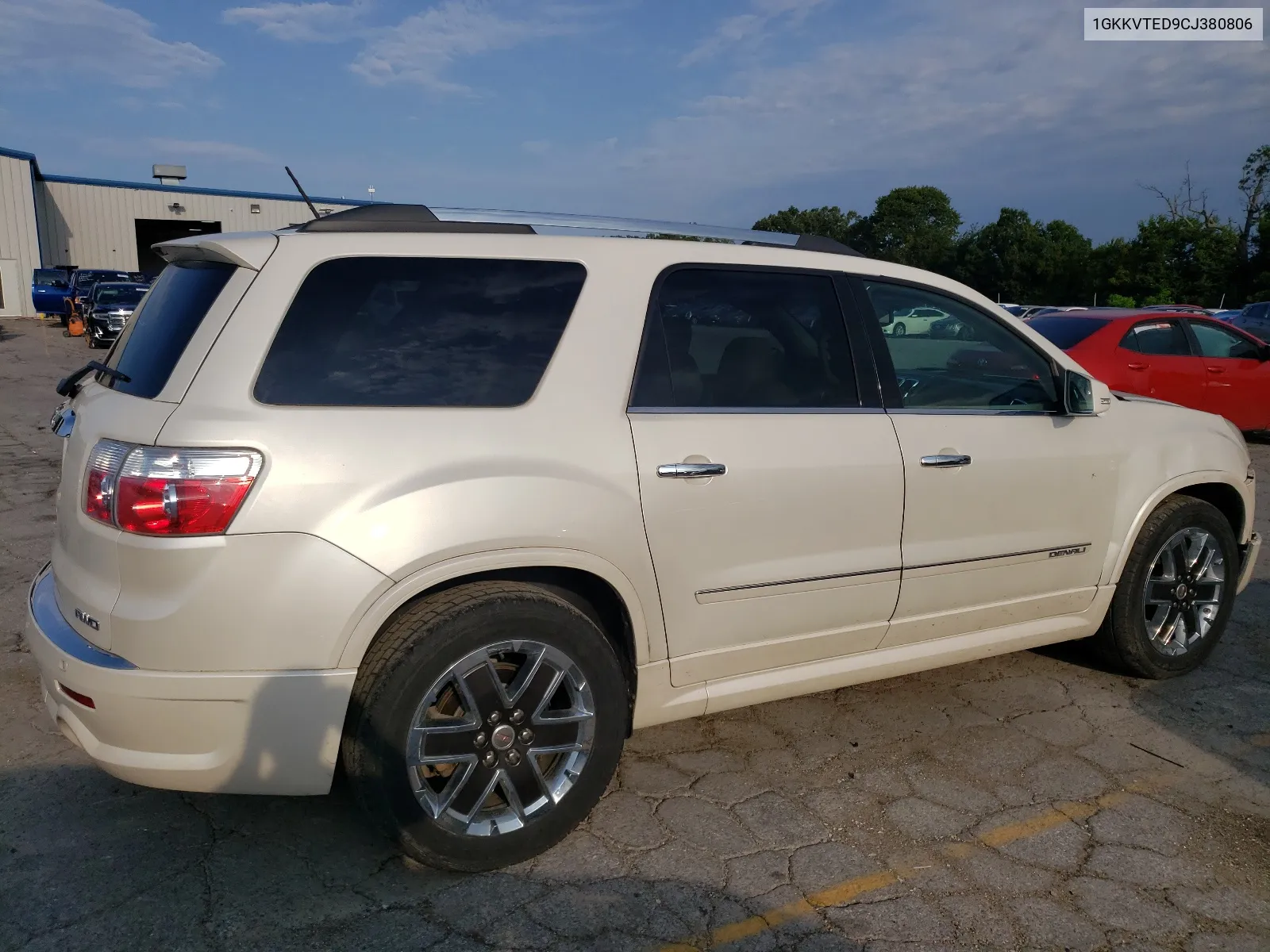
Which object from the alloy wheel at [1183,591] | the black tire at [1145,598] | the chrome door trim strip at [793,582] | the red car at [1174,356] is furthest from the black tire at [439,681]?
the red car at [1174,356]

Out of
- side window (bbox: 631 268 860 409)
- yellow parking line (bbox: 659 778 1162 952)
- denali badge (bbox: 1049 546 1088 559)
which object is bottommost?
yellow parking line (bbox: 659 778 1162 952)

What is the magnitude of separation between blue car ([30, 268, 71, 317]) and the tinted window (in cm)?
3693

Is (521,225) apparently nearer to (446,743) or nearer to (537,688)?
(537,688)

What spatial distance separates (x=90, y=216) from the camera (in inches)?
1773

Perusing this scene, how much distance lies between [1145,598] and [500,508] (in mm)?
3077

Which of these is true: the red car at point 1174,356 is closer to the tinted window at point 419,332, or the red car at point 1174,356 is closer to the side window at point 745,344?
the side window at point 745,344

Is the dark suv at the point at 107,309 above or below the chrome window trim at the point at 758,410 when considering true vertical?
above

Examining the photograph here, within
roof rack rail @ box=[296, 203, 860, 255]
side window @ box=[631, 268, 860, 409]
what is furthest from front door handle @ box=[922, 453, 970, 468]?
roof rack rail @ box=[296, 203, 860, 255]

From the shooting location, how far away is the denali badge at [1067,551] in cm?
392

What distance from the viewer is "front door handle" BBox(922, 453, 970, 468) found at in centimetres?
353

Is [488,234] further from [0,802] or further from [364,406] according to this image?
[0,802]

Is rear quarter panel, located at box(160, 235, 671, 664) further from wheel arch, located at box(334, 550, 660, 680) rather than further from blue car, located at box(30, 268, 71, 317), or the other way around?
blue car, located at box(30, 268, 71, 317)

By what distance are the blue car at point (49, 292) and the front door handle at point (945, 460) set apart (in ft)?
123

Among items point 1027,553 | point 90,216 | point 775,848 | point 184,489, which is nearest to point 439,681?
point 184,489
